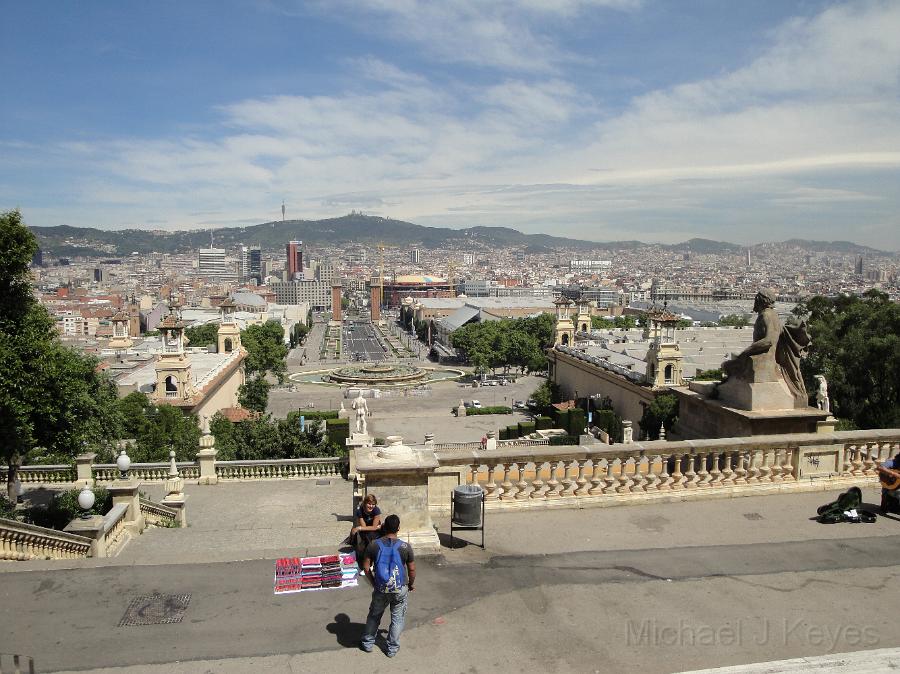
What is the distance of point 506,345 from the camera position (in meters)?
75.8

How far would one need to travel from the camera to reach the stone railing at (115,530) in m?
10.0

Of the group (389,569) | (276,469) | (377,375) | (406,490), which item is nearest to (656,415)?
(276,469)

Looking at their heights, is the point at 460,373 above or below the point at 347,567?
below

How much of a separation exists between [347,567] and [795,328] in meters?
7.37

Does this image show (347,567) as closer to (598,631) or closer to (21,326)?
(598,631)

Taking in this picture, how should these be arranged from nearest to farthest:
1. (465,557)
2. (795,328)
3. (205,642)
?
(205,642) < (465,557) < (795,328)

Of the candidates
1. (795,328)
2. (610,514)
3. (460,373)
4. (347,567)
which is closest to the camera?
(347,567)

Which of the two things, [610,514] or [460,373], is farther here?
[460,373]

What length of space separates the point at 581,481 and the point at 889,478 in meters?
3.83

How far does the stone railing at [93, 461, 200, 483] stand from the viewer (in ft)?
58.0

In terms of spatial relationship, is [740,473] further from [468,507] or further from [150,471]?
[150,471]

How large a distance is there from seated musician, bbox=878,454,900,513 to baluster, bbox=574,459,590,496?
372 cm

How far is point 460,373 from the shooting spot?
8144cm

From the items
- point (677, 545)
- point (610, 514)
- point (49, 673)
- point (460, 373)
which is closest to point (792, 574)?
point (677, 545)
